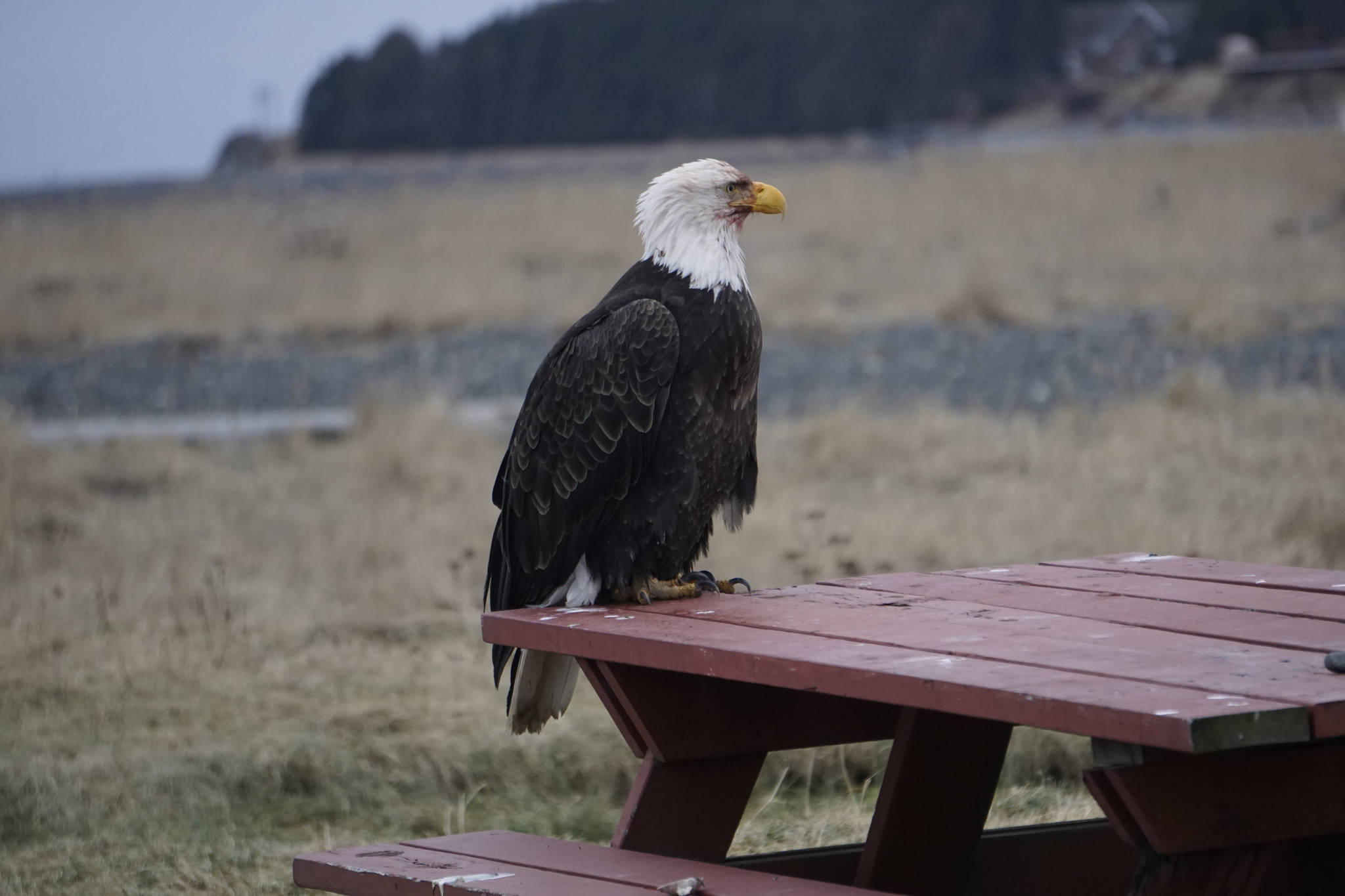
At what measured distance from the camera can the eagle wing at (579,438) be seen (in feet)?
11.8

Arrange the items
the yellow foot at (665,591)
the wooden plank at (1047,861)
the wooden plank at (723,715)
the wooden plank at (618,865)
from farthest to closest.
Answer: the yellow foot at (665,591) → the wooden plank at (1047,861) → the wooden plank at (723,715) → the wooden plank at (618,865)

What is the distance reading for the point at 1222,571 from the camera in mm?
3250

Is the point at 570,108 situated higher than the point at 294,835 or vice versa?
the point at 570,108

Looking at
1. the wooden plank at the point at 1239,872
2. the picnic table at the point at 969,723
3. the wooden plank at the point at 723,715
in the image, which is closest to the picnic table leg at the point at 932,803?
the picnic table at the point at 969,723

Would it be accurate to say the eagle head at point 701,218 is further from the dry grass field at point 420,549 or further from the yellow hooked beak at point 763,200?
the dry grass field at point 420,549

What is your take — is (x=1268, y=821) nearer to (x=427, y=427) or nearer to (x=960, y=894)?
(x=960, y=894)

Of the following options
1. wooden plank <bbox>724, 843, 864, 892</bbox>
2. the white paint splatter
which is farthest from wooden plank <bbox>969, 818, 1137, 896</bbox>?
the white paint splatter

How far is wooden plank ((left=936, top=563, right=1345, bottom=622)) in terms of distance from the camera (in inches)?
111

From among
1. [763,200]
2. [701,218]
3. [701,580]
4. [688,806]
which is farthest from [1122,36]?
[688,806]

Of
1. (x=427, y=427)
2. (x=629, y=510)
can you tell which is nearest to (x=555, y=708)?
(x=629, y=510)

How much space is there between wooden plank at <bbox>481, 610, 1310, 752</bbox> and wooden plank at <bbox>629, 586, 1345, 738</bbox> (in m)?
0.04

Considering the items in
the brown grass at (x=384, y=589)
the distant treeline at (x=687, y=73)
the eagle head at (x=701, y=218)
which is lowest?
the brown grass at (x=384, y=589)

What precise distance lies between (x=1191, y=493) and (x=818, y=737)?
14.8ft

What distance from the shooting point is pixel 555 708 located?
3592 millimetres
